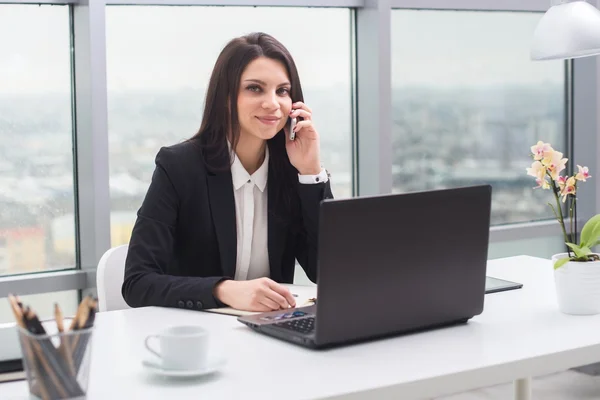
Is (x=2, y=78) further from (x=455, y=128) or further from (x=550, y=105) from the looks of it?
(x=550, y=105)

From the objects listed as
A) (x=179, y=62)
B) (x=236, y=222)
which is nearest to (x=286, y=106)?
(x=236, y=222)

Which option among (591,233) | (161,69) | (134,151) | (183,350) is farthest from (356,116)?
(183,350)

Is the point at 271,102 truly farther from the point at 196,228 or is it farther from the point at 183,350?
the point at 183,350

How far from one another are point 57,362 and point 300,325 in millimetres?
543

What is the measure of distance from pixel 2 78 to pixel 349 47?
1.52 meters

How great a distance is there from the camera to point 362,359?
1.47 metres

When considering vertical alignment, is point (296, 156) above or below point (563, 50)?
below

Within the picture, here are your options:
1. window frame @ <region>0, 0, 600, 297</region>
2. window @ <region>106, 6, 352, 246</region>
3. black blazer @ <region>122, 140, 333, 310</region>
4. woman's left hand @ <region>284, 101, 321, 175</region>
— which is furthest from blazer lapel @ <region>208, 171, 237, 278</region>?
window @ <region>106, 6, 352, 246</region>

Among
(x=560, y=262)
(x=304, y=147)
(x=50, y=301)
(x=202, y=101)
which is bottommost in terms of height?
(x=50, y=301)

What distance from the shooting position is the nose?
2.30 meters

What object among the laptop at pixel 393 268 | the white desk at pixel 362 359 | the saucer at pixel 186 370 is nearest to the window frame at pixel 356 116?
the white desk at pixel 362 359

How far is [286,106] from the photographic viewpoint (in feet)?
7.73

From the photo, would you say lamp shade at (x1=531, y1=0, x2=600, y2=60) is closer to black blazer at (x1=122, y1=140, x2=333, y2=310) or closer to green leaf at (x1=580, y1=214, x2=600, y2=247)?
green leaf at (x1=580, y1=214, x2=600, y2=247)

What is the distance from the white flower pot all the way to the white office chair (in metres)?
1.13
